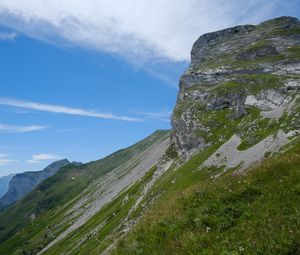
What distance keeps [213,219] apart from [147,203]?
75606 millimetres

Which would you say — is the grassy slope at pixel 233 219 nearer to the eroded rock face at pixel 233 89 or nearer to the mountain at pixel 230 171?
the mountain at pixel 230 171

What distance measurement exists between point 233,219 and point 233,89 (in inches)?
4771

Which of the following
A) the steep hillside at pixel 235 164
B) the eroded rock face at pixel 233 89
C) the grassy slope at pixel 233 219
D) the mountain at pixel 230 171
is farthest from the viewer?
A: the eroded rock face at pixel 233 89

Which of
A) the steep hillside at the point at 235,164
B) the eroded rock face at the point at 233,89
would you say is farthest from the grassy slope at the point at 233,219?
the eroded rock face at the point at 233,89

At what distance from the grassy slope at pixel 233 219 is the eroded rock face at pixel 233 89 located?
8591cm

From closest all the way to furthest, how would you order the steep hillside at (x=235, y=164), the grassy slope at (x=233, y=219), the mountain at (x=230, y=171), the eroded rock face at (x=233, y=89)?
the grassy slope at (x=233, y=219), the steep hillside at (x=235, y=164), the mountain at (x=230, y=171), the eroded rock face at (x=233, y=89)

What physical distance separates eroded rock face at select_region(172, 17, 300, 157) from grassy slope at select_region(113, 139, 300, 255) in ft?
282

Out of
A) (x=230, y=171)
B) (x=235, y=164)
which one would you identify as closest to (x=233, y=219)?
(x=230, y=171)

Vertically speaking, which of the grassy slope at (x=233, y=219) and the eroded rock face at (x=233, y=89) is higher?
the eroded rock face at (x=233, y=89)

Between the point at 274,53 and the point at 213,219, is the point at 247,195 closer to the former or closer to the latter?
the point at 213,219

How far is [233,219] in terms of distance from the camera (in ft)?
45.2

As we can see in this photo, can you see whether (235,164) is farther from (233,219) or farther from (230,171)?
(233,219)

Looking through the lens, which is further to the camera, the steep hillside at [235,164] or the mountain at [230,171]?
the mountain at [230,171]

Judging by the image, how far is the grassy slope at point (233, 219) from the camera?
11.0 m
